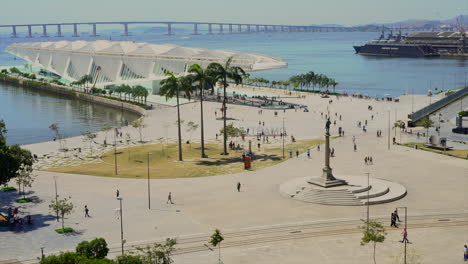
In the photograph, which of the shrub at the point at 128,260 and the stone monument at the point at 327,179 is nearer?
Answer: the shrub at the point at 128,260

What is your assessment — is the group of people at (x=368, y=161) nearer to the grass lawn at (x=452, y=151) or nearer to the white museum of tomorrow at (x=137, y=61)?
the grass lawn at (x=452, y=151)

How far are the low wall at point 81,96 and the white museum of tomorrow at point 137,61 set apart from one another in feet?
22.6

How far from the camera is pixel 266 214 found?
37438mm

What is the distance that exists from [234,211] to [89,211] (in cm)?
979

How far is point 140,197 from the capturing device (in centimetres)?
4231

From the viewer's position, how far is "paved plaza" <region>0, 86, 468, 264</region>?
31.1 metres

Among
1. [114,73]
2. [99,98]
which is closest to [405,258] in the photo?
[99,98]

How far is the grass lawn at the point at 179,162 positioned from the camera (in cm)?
5075

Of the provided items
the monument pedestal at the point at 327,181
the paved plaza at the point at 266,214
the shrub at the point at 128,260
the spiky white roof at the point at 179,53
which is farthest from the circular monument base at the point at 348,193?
the spiky white roof at the point at 179,53

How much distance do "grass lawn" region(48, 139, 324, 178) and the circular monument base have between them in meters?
9.90

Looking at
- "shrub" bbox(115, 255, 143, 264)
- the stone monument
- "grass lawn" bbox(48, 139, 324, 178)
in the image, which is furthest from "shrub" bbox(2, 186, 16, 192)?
"shrub" bbox(115, 255, 143, 264)

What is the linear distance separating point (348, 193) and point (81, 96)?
81362mm

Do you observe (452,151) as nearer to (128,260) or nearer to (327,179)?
(327,179)

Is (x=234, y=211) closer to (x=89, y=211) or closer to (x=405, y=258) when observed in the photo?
(x=89, y=211)
